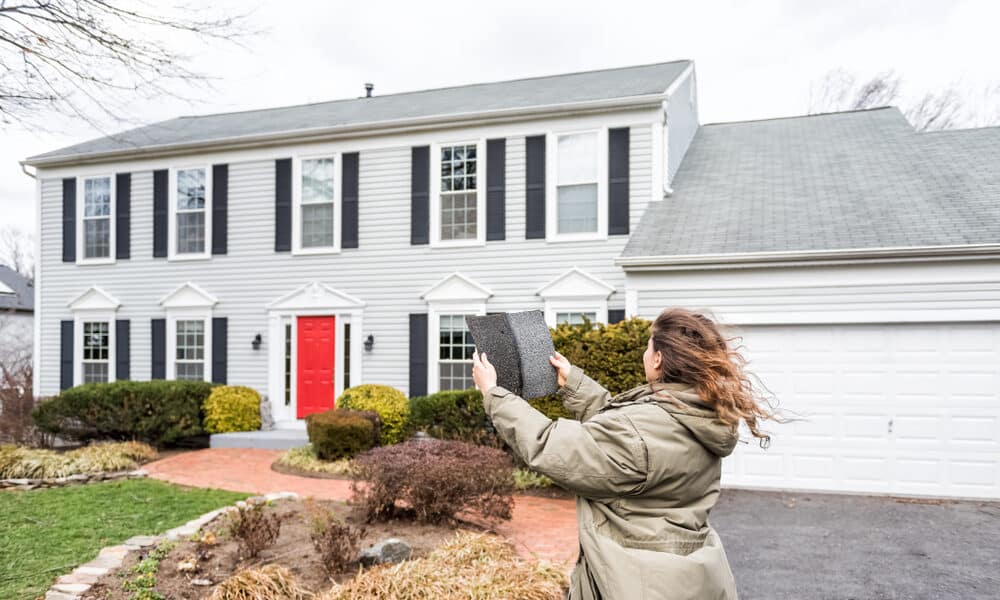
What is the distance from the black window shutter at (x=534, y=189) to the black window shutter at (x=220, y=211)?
19.1 feet

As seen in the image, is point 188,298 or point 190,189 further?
point 190,189

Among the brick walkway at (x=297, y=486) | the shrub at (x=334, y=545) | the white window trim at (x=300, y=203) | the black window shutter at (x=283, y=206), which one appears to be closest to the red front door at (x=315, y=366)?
the white window trim at (x=300, y=203)

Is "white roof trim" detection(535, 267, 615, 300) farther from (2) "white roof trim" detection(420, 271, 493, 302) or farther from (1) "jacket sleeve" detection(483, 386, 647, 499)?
(1) "jacket sleeve" detection(483, 386, 647, 499)

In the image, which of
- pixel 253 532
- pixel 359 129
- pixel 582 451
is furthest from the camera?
pixel 359 129


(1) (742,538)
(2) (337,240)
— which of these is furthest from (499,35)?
(1) (742,538)

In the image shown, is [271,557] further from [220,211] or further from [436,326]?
[220,211]

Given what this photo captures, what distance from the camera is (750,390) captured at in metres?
2.07

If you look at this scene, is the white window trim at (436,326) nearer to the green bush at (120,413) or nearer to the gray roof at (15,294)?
the green bush at (120,413)

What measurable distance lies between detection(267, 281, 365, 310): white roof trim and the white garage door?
6722mm

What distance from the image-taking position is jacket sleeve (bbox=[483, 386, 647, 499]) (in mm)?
1822

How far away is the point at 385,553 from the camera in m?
4.42

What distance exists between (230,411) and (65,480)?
10.4 feet

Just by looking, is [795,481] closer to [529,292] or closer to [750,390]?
[529,292]

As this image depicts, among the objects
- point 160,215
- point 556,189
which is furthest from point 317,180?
point 556,189
